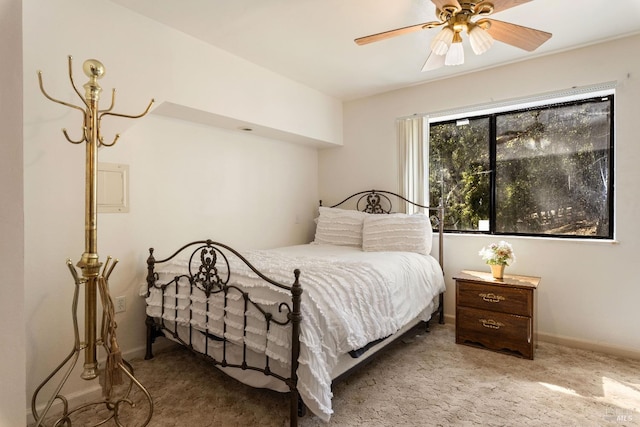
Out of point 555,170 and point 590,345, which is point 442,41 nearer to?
point 555,170

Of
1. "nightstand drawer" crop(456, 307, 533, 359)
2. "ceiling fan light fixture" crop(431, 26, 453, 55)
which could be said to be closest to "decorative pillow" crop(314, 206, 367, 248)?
"nightstand drawer" crop(456, 307, 533, 359)

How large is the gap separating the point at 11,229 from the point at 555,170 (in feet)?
12.0

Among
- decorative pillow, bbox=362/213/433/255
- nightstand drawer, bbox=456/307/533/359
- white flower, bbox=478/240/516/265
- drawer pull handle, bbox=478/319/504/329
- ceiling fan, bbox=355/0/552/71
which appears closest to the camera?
ceiling fan, bbox=355/0/552/71

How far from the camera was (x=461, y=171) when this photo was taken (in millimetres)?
3521

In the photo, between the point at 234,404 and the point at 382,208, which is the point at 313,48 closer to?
the point at 382,208

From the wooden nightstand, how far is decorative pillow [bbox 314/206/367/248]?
1098mm

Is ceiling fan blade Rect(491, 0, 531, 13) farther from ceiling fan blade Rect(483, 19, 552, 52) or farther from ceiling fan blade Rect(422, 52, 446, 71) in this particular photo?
ceiling fan blade Rect(422, 52, 446, 71)

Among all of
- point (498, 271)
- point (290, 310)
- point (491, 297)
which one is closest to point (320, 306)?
point (290, 310)

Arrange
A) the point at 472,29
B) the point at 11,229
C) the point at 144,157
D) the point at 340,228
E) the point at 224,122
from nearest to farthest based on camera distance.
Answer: the point at 11,229 → the point at 472,29 → the point at 144,157 → the point at 224,122 → the point at 340,228

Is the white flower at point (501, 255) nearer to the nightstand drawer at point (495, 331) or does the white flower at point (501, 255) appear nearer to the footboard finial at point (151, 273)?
the nightstand drawer at point (495, 331)

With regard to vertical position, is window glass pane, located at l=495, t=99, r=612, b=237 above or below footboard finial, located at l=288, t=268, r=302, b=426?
above

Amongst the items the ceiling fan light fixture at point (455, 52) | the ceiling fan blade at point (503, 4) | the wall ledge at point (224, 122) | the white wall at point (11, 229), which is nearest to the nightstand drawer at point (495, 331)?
the ceiling fan light fixture at point (455, 52)

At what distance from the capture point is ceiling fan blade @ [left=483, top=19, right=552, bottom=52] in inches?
74.2

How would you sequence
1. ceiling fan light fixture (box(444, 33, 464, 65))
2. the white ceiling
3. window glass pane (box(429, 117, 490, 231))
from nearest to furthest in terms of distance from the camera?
ceiling fan light fixture (box(444, 33, 464, 65)) < the white ceiling < window glass pane (box(429, 117, 490, 231))
